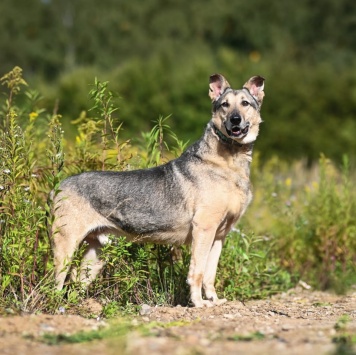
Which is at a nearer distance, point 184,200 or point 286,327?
point 286,327

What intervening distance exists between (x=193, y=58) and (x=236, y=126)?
17522 millimetres

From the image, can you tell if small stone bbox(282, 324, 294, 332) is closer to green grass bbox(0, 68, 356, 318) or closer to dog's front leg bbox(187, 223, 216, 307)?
dog's front leg bbox(187, 223, 216, 307)

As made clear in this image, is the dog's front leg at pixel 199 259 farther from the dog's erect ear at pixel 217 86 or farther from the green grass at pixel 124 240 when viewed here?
the dog's erect ear at pixel 217 86

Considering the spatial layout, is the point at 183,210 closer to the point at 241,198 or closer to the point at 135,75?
the point at 241,198

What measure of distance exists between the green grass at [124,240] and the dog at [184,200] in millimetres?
309

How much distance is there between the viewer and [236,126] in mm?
7602

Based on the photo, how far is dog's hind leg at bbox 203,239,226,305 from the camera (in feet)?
25.8

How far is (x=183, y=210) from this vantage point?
7.69m

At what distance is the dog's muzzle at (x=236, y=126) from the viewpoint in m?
7.61

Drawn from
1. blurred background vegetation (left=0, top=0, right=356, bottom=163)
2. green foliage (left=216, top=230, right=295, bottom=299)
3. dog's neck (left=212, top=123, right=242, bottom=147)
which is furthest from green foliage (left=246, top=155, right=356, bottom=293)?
blurred background vegetation (left=0, top=0, right=356, bottom=163)

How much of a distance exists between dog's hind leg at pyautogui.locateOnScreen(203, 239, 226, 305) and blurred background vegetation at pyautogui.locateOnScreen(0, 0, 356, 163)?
5.65 meters

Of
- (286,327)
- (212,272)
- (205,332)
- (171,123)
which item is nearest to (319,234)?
(212,272)

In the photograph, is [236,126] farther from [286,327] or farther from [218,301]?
[286,327]

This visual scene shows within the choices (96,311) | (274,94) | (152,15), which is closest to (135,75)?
(274,94)
